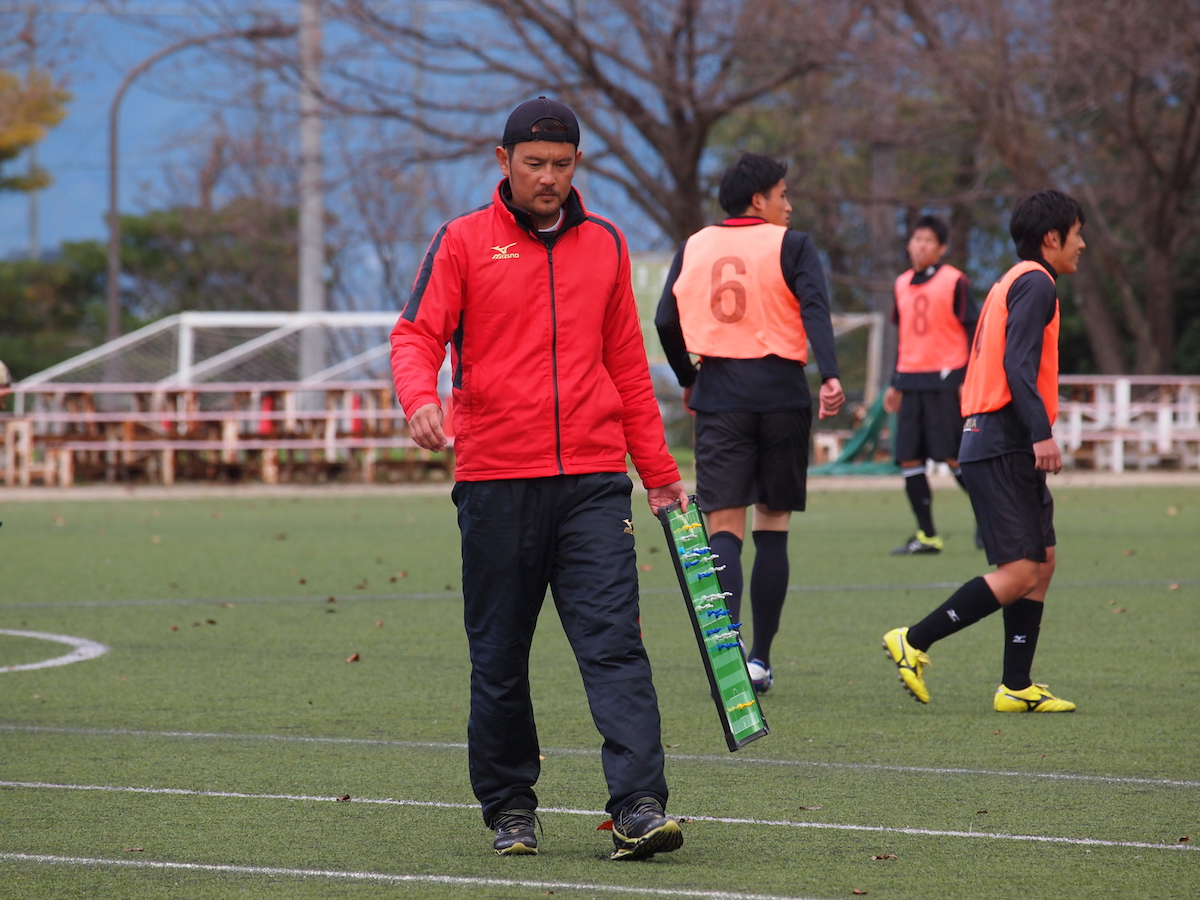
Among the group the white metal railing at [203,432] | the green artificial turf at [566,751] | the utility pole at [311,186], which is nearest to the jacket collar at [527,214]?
the green artificial turf at [566,751]

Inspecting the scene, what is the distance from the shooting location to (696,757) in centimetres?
551

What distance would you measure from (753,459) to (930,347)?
5.32 m

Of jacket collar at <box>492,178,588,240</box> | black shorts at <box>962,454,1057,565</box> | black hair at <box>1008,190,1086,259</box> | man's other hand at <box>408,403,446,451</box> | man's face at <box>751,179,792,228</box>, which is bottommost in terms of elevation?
black shorts at <box>962,454,1057,565</box>

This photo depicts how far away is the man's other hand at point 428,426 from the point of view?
4.05 m

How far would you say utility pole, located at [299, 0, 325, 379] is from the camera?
83.0 ft

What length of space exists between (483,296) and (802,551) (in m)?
8.76

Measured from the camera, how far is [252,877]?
405 cm

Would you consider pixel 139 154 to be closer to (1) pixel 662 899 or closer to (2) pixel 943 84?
(2) pixel 943 84

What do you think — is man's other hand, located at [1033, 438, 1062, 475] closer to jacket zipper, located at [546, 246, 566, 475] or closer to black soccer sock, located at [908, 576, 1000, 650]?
black soccer sock, located at [908, 576, 1000, 650]

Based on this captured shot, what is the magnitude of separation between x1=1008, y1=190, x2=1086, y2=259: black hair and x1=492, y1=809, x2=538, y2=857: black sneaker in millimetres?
3119

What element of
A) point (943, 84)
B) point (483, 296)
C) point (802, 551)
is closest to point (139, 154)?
point (943, 84)

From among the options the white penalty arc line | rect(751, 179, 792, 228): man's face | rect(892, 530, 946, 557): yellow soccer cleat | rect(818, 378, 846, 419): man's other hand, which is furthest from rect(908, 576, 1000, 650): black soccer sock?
rect(892, 530, 946, 557): yellow soccer cleat

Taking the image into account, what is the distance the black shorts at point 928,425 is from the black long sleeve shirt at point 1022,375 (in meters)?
5.51

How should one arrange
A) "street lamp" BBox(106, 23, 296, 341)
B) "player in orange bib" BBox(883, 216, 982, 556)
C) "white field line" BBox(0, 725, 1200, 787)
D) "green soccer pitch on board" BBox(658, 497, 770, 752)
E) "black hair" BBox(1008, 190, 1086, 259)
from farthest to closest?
1. "street lamp" BBox(106, 23, 296, 341)
2. "player in orange bib" BBox(883, 216, 982, 556)
3. "black hair" BBox(1008, 190, 1086, 259)
4. "white field line" BBox(0, 725, 1200, 787)
5. "green soccer pitch on board" BBox(658, 497, 770, 752)
